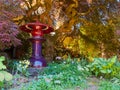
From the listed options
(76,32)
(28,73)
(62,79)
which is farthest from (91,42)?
(62,79)

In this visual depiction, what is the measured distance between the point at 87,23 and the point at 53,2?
55.1 inches

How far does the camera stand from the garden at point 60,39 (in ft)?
14.3

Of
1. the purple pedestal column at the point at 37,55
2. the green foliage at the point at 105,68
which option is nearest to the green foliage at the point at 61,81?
the green foliage at the point at 105,68

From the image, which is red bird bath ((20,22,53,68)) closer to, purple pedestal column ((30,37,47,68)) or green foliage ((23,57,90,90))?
purple pedestal column ((30,37,47,68))

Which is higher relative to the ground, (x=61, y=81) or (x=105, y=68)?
(x=105, y=68)

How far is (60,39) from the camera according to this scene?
318 inches

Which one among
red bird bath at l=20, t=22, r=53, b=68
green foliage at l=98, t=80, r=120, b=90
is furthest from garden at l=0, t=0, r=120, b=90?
green foliage at l=98, t=80, r=120, b=90

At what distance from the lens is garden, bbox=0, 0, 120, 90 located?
14.3ft

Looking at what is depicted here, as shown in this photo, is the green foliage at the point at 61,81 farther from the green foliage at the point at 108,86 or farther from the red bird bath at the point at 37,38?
the red bird bath at the point at 37,38

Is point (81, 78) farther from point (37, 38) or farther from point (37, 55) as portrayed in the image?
point (37, 38)

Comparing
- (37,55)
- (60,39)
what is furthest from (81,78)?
(60,39)

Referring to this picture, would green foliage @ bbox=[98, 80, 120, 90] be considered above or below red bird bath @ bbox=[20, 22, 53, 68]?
below

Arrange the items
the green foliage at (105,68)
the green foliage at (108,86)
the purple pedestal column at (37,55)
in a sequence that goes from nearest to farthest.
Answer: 1. the green foliage at (108,86)
2. the green foliage at (105,68)
3. the purple pedestal column at (37,55)

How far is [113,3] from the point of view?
7.41 metres
